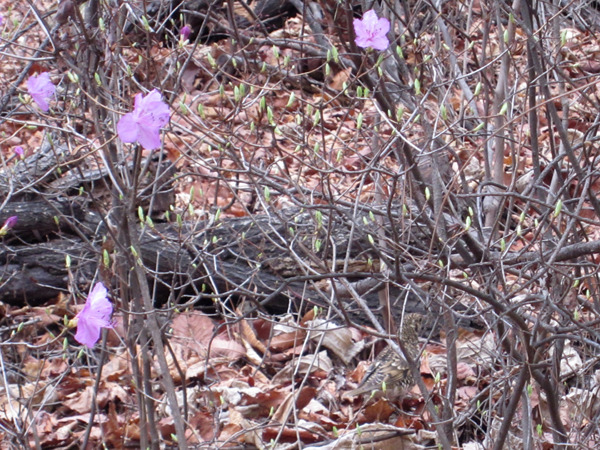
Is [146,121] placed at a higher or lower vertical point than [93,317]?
higher

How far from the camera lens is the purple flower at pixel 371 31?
235 centimetres

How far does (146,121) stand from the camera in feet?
6.65

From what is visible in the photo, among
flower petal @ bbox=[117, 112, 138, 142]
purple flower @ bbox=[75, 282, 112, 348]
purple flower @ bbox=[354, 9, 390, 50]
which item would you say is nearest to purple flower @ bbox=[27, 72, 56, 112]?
flower petal @ bbox=[117, 112, 138, 142]

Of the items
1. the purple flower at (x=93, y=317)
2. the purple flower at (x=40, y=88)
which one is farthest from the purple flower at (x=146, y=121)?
the purple flower at (x=40, y=88)

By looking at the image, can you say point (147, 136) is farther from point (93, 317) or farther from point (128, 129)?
point (93, 317)

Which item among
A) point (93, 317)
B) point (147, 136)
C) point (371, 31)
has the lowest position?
point (93, 317)

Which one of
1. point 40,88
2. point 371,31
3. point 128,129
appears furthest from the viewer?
point 40,88

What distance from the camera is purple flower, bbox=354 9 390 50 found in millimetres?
2346

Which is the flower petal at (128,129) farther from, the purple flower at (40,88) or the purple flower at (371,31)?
the purple flower at (371,31)

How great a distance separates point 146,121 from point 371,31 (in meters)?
0.76

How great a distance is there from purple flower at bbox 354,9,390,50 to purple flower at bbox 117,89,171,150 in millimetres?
664

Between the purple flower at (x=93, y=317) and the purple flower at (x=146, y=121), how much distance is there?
0.42 m

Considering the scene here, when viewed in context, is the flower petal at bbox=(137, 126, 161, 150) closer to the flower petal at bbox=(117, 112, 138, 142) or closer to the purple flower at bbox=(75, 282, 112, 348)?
the flower petal at bbox=(117, 112, 138, 142)

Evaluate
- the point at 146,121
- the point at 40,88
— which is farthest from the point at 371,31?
the point at 40,88
